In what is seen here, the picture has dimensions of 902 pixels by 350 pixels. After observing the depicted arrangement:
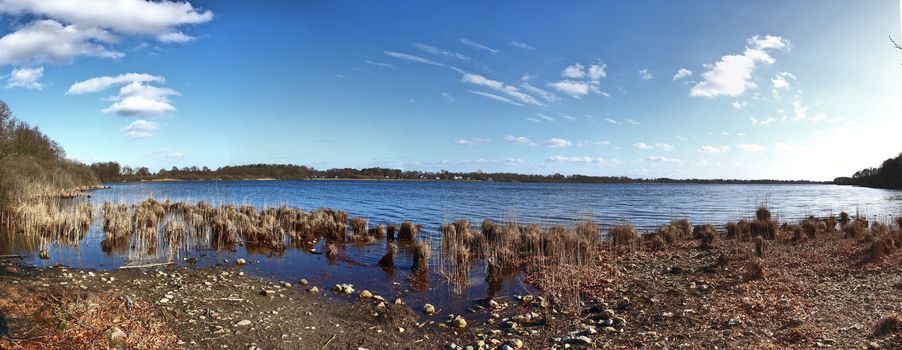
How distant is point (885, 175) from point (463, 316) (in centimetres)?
16517

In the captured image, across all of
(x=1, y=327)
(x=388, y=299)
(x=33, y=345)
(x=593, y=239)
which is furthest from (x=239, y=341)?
(x=593, y=239)

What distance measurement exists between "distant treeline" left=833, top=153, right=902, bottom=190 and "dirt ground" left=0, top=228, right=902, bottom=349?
143340 millimetres

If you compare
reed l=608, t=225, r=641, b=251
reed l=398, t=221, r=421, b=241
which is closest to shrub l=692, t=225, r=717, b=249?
reed l=608, t=225, r=641, b=251

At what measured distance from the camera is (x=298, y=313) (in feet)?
35.6

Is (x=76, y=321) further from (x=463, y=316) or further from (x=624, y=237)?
(x=624, y=237)

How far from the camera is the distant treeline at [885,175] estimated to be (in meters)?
119

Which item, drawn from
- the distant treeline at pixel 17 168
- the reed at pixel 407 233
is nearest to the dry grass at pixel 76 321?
the reed at pixel 407 233

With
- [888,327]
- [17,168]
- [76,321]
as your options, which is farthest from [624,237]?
[17,168]

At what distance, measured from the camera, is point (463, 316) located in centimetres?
1148

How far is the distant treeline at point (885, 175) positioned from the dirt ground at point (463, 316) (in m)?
143

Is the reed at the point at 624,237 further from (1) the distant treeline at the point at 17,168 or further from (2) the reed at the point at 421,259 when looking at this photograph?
(1) the distant treeline at the point at 17,168

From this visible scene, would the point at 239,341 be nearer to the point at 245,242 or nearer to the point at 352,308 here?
the point at 352,308

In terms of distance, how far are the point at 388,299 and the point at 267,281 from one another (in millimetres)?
3967

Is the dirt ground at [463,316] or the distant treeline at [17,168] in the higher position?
the distant treeline at [17,168]
